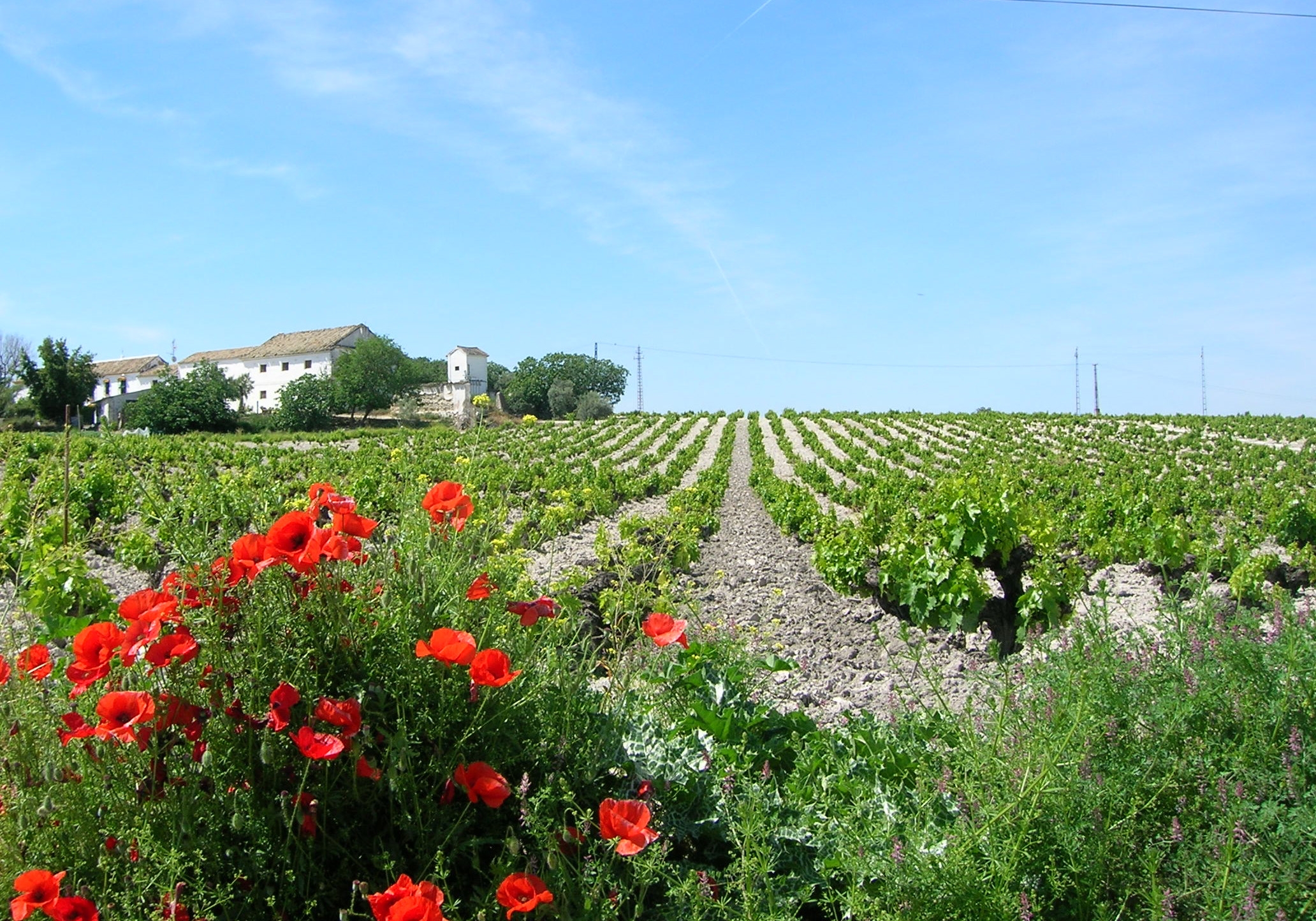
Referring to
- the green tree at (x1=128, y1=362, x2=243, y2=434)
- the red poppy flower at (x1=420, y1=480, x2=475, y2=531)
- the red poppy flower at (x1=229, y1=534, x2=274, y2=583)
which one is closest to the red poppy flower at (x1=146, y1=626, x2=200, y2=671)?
the red poppy flower at (x1=229, y1=534, x2=274, y2=583)

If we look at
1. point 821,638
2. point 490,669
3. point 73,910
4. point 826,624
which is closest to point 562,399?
point 826,624

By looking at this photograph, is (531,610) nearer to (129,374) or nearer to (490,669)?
(490,669)

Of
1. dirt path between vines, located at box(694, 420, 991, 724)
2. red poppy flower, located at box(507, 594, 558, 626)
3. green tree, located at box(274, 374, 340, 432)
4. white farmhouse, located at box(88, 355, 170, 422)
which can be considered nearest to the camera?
red poppy flower, located at box(507, 594, 558, 626)

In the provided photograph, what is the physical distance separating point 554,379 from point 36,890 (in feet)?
286

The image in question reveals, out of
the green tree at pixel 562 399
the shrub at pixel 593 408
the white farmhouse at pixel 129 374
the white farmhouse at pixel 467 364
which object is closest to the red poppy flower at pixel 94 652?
the shrub at pixel 593 408

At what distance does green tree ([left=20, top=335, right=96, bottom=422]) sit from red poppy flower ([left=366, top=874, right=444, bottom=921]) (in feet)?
203

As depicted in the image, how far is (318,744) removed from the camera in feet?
6.14

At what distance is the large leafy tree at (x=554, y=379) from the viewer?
261 ft

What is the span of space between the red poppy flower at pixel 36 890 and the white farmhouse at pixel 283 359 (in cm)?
7461

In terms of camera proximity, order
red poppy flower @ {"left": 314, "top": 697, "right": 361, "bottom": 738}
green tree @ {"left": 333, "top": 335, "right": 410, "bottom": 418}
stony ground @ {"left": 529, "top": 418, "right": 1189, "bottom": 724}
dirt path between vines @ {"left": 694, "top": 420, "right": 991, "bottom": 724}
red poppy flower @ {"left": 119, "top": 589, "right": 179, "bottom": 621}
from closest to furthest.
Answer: red poppy flower @ {"left": 314, "top": 697, "right": 361, "bottom": 738} < red poppy flower @ {"left": 119, "top": 589, "right": 179, "bottom": 621} < stony ground @ {"left": 529, "top": 418, "right": 1189, "bottom": 724} < dirt path between vines @ {"left": 694, "top": 420, "right": 991, "bottom": 724} < green tree @ {"left": 333, "top": 335, "right": 410, "bottom": 418}

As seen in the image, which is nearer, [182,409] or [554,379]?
[182,409]

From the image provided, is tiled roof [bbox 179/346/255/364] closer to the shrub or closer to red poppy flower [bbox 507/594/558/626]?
the shrub

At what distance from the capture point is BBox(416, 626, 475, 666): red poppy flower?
1.96m

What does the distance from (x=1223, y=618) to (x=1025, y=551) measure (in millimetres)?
4883
